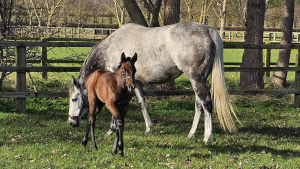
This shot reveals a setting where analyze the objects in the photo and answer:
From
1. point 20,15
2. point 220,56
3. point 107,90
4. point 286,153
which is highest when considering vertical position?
point 20,15

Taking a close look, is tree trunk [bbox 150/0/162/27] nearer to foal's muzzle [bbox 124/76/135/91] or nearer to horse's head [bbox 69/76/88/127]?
horse's head [bbox 69/76/88/127]

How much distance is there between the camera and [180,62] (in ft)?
21.4

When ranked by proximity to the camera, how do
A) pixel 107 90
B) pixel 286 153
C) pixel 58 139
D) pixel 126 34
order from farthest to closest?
pixel 126 34
pixel 58 139
pixel 286 153
pixel 107 90

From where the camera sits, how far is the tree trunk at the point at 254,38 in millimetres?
10484

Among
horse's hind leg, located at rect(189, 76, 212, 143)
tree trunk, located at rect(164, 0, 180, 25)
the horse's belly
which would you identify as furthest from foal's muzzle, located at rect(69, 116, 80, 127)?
tree trunk, located at rect(164, 0, 180, 25)

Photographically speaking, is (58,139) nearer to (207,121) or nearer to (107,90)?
(107,90)

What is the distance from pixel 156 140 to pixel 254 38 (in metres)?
5.42

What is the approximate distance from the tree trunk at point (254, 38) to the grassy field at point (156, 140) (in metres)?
1.08

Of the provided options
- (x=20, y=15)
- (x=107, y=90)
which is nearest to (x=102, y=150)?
(x=107, y=90)

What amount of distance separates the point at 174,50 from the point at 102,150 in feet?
6.80

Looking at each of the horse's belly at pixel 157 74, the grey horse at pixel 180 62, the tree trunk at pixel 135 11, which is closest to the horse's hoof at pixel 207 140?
the grey horse at pixel 180 62

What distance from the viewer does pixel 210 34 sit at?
21.5 ft

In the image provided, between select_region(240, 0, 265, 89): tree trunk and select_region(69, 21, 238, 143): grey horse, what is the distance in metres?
4.14

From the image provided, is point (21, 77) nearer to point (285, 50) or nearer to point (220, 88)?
point (220, 88)
